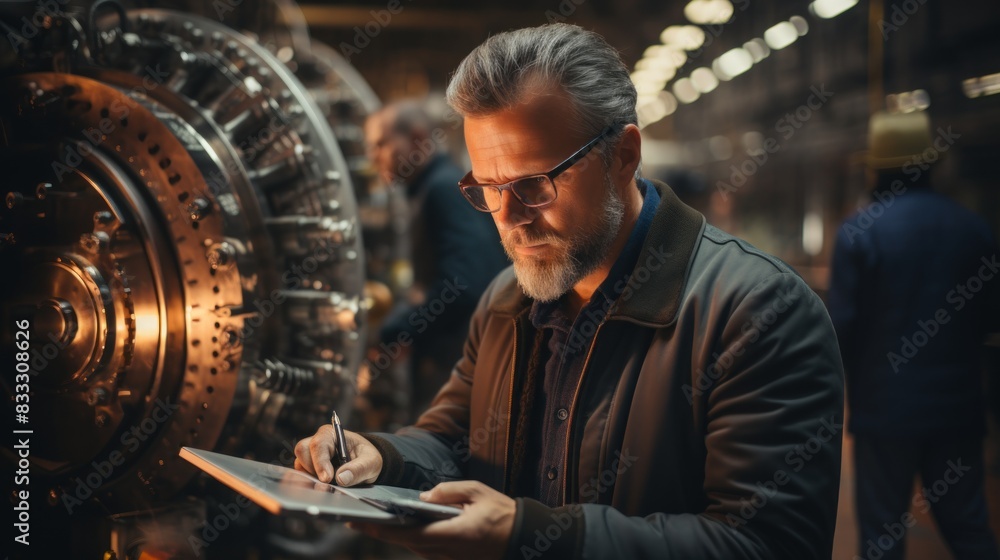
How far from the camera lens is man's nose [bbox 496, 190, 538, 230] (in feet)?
5.28

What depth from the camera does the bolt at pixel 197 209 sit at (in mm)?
1976

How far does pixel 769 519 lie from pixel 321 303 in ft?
4.83

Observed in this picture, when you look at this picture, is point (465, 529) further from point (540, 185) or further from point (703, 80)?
point (703, 80)

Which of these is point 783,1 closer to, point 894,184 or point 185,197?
point 894,184

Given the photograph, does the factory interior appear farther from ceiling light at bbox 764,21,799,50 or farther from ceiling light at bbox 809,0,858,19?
ceiling light at bbox 764,21,799,50

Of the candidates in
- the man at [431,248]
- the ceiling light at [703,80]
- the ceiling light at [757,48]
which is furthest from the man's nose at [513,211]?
the ceiling light at [703,80]

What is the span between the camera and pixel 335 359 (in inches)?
97.8

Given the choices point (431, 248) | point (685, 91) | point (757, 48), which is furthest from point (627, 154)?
point (685, 91)

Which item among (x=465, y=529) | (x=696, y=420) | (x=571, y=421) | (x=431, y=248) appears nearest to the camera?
(x=465, y=529)

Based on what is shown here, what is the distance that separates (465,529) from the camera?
4.21 feet

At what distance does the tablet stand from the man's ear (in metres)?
0.76

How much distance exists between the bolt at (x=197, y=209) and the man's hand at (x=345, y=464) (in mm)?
661

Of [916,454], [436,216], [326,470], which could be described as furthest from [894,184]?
[326,470]

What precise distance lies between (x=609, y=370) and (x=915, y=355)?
6.71ft
